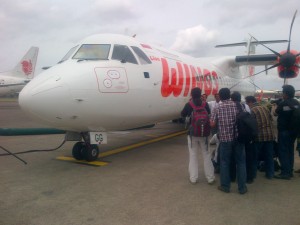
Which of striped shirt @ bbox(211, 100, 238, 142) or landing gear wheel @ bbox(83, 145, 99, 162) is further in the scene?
landing gear wheel @ bbox(83, 145, 99, 162)

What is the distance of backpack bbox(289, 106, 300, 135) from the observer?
5789mm

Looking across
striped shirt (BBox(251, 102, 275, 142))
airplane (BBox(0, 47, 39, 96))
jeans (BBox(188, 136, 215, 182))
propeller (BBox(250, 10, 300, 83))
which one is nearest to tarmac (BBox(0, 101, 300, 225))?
jeans (BBox(188, 136, 215, 182))

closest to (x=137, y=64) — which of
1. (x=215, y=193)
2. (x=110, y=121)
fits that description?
(x=110, y=121)

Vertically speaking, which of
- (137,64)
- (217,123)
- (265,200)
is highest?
(137,64)

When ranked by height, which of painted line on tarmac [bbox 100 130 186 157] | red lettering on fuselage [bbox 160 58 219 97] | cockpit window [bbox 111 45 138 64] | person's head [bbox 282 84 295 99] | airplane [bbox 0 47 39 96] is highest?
airplane [bbox 0 47 39 96]

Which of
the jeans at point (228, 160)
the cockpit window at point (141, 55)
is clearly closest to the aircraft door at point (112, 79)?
the cockpit window at point (141, 55)

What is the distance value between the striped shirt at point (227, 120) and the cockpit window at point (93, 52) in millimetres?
2980

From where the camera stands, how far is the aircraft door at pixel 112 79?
20.2ft

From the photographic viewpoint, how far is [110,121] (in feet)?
21.5

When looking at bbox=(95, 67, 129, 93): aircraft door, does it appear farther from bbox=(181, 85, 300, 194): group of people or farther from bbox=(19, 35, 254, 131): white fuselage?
bbox=(181, 85, 300, 194): group of people

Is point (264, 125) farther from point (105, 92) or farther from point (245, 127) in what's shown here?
point (105, 92)

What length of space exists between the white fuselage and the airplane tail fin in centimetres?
3461

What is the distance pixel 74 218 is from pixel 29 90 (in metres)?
2.91

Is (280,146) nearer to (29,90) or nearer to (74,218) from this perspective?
(74,218)
